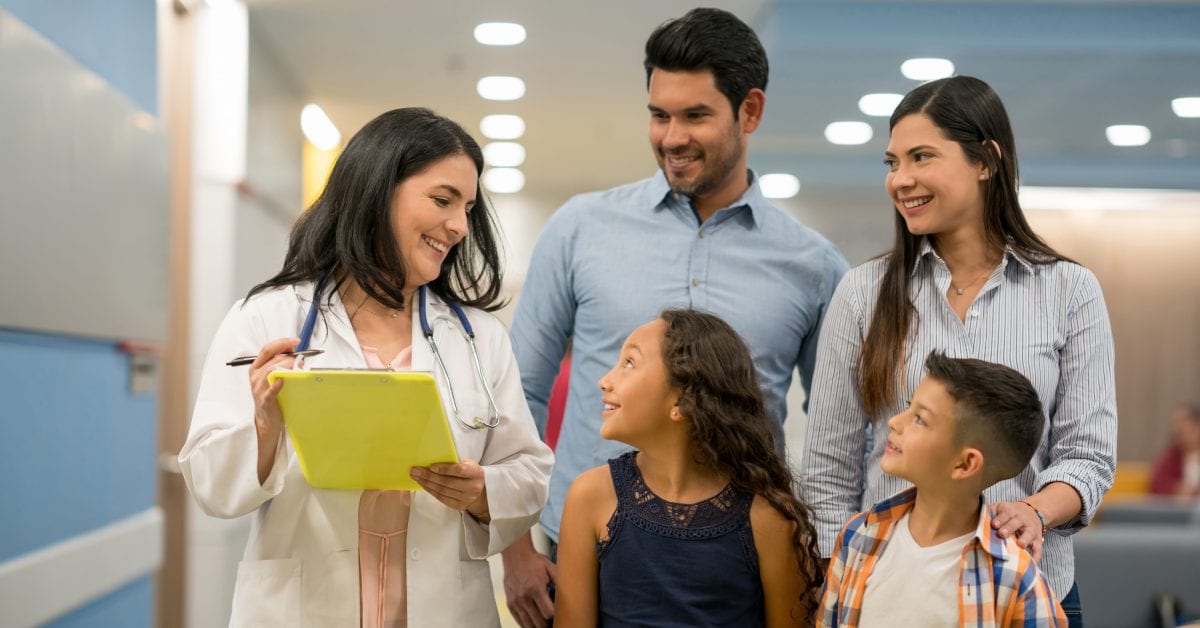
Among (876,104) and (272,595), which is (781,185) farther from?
(272,595)

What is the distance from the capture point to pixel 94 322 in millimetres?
3777

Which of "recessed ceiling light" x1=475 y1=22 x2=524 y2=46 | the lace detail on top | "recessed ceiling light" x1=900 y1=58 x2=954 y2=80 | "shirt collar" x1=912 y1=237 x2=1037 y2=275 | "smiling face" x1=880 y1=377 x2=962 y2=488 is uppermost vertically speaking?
"recessed ceiling light" x1=475 y1=22 x2=524 y2=46

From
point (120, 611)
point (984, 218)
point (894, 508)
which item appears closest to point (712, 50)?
point (984, 218)

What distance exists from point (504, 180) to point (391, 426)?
820cm

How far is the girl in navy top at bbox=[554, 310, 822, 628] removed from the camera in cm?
192

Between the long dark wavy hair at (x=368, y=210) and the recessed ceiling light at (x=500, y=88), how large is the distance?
4.79 meters

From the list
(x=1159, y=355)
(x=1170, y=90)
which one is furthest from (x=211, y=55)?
(x=1159, y=355)

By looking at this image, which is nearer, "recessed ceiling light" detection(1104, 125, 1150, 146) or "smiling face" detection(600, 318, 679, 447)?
"smiling face" detection(600, 318, 679, 447)

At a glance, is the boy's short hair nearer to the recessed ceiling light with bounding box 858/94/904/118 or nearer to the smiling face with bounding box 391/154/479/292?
the smiling face with bounding box 391/154/479/292

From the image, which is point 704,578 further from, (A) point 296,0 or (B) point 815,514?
(A) point 296,0

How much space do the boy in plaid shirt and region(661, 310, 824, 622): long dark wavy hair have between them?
0.17 metres

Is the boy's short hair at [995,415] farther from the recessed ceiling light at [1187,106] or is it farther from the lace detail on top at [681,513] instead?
the recessed ceiling light at [1187,106]

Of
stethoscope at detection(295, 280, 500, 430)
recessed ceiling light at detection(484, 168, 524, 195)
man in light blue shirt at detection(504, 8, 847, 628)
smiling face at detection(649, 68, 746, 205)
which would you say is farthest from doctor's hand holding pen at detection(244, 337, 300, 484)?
recessed ceiling light at detection(484, 168, 524, 195)

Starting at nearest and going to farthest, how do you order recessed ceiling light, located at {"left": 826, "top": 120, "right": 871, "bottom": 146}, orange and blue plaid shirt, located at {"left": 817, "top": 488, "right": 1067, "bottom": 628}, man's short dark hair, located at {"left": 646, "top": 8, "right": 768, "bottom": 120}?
orange and blue plaid shirt, located at {"left": 817, "top": 488, "right": 1067, "bottom": 628}
man's short dark hair, located at {"left": 646, "top": 8, "right": 768, "bottom": 120}
recessed ceiling light, located at {"left": 826, "top": 120, "right": 871, "bottom": 146}
